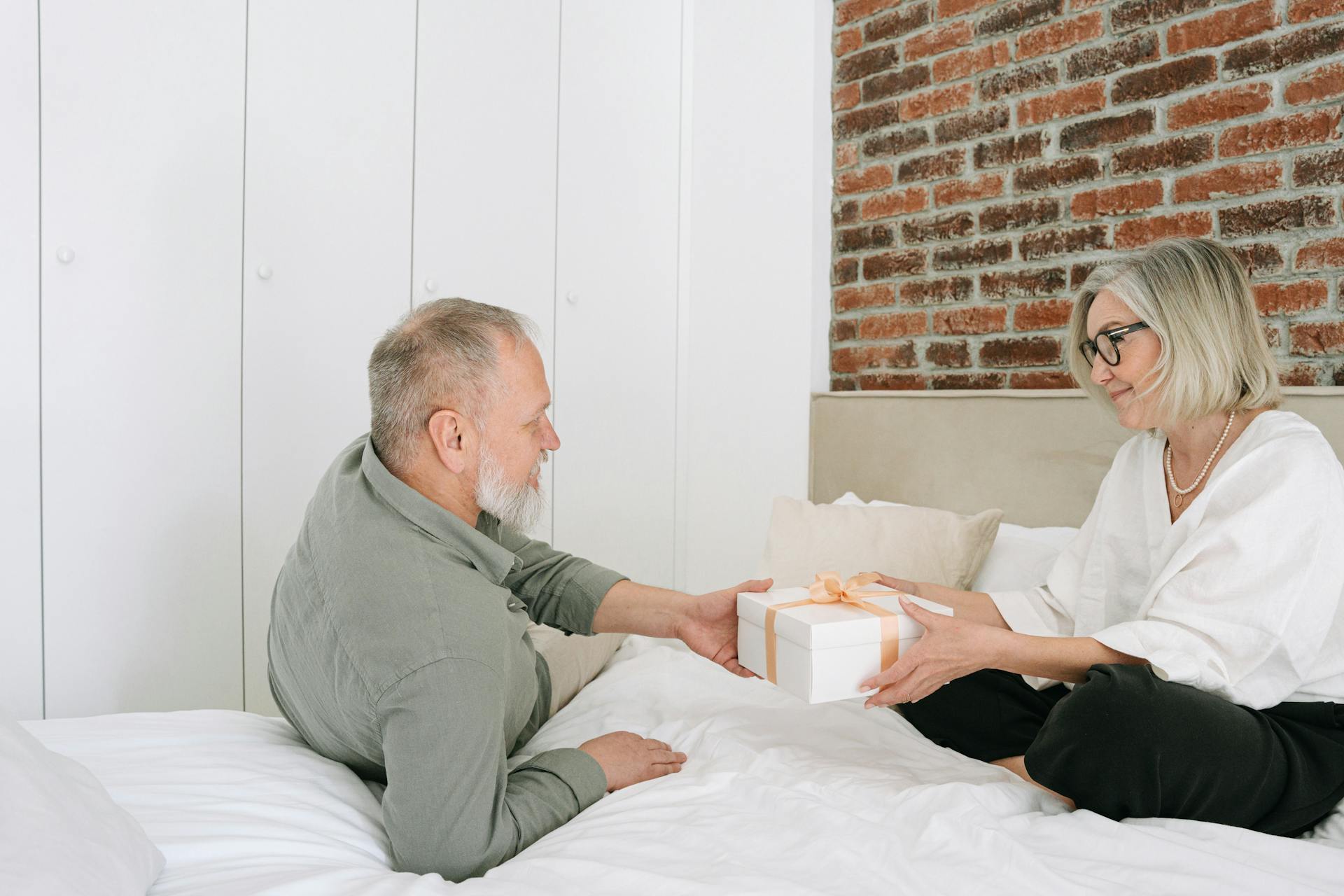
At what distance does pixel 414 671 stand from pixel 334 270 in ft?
5.23

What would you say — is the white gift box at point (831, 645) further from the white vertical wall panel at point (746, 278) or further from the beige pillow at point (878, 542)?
the white vertical wall panel at point (746, 278)

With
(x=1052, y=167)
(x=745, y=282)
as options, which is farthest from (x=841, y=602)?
(x=745, y=282)

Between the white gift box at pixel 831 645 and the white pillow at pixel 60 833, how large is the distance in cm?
79

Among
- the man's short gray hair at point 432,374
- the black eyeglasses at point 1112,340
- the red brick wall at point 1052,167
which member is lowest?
the man's short gray hair at point 432,374

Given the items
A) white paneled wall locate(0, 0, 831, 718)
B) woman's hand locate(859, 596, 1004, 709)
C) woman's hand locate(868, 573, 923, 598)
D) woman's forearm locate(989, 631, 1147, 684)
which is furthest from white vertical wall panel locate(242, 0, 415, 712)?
woman's forearm locate(989, 631, 1147, 684)

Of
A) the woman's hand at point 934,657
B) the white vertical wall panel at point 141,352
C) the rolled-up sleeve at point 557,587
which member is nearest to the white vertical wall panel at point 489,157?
the white vertical wall panel at point 141,352

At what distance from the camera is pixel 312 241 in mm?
2377

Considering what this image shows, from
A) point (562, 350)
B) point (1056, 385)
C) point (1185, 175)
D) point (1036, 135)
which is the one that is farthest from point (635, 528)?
point (1185, 175)

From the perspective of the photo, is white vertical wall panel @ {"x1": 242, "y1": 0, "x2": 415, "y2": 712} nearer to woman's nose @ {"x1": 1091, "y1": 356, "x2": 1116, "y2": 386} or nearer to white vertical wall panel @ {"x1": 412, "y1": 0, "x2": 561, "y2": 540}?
white vertical wall panel @ {"x1": 412, "y1": 0, "x2": 561, "y2": 540}

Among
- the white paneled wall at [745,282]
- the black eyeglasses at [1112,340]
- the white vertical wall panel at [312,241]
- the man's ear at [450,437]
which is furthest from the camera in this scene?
the white paneled wall at [745,282]

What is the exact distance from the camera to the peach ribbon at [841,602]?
1.34 meters

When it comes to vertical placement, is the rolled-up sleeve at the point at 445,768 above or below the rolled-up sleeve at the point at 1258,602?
below

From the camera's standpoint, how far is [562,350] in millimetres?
2891

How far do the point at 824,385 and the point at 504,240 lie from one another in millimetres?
1022
